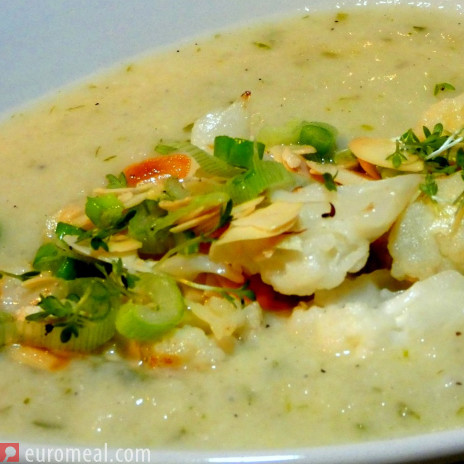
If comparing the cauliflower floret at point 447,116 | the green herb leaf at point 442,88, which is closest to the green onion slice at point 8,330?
the cauliflower floret at point 447,116

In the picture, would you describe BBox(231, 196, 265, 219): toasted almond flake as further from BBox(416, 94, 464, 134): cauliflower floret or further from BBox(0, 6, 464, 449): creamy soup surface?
BBox(416, 94, 464, 134): cauliflower floret

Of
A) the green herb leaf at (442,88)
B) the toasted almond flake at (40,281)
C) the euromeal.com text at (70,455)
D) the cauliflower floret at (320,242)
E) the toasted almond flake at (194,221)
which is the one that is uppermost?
the toasted almond flake at (194,221)

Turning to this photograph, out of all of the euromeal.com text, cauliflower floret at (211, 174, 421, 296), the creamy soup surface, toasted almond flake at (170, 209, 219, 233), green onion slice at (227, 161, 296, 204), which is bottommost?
the creamy soup surface

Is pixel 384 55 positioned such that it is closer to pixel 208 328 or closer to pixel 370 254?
pixel 370 254

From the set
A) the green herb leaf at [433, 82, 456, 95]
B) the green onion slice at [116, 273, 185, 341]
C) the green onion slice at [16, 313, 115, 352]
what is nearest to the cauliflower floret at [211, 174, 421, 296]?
the green onion slice at [116, 273, 185, 341]

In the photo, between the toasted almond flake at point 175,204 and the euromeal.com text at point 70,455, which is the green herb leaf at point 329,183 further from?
the euromeal.com text at point 70,455

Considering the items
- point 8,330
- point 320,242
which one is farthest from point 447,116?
point 8,330
